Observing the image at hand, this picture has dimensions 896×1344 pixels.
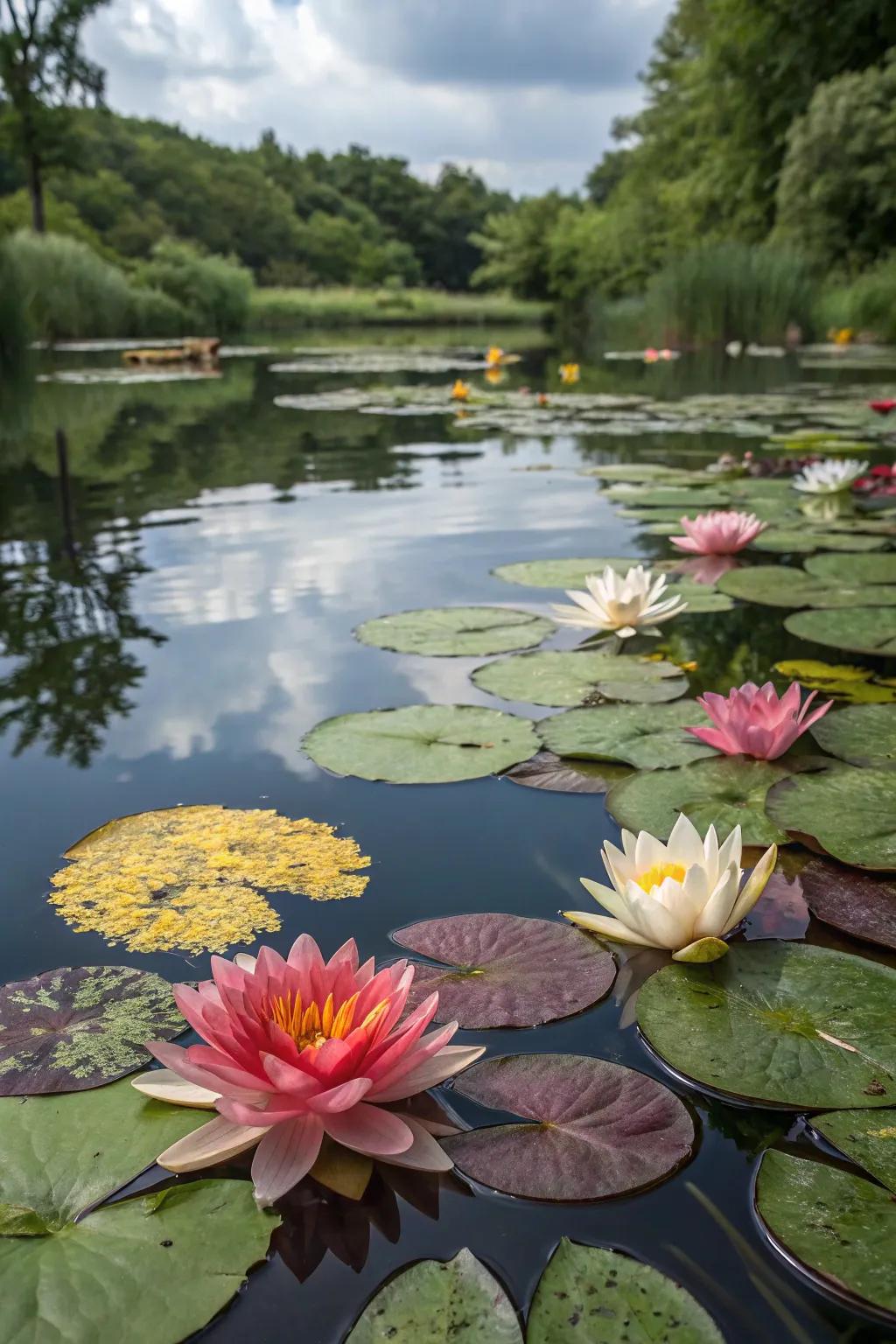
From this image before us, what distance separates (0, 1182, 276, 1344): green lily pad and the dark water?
28 mm

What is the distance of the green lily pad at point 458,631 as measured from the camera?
2.06m

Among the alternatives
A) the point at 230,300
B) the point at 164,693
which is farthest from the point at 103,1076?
the point at 230,300

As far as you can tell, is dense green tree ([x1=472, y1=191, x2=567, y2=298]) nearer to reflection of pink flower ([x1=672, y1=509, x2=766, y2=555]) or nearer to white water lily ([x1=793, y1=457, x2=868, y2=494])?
white water lily ([x1=793, y1=457, x2=868, y2=494])

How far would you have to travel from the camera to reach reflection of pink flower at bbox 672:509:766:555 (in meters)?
2.67

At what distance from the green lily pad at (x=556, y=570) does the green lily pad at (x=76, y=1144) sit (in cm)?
182

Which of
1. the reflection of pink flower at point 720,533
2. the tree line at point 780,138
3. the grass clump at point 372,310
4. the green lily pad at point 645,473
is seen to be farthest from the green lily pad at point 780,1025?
the grass clump at point 372,310

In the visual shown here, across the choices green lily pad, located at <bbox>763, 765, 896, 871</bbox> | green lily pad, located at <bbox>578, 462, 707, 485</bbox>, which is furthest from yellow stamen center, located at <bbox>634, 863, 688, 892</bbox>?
green lily pad, located at <bbox>578, 462, 707, 485</bbox>

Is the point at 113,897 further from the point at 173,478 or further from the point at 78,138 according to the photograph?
the point at 78,138

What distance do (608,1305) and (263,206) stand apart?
4806 cm

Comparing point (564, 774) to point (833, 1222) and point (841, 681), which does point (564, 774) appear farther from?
point (833, 1222)

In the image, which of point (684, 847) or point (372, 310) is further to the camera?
point (372, 310)

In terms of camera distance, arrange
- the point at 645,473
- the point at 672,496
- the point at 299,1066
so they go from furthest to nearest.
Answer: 1. the point at 645,473
2. the point at 672,496
3. the point at 299,1066

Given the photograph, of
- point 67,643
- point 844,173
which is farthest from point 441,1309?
point 844,173

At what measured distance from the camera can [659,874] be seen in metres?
1.05
